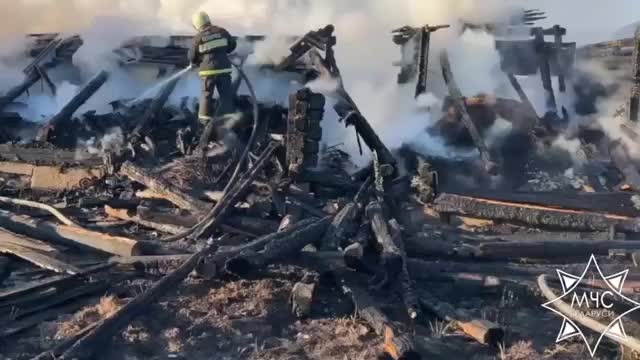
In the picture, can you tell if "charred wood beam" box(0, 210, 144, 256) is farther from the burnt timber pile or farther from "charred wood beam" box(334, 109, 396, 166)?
"charred wood beam" box(334, 109, 396, 166)

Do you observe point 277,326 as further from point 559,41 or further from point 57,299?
point 559,41

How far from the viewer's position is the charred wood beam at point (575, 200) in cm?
877

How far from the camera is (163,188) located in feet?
28.6

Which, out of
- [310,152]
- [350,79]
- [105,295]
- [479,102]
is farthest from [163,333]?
[350,79]

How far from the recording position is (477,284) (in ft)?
21.3

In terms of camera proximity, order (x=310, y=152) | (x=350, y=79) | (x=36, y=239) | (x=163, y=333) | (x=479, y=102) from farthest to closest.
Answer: (x=350, y=79), (x=479, y=102), (x=310, y=152), (x=36, y=239), (x=163, y=333)

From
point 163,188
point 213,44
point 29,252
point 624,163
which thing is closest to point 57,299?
point 29,252

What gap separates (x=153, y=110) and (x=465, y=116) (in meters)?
4.61

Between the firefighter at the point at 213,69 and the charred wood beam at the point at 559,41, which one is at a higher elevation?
the firefighter at the point at 213,69

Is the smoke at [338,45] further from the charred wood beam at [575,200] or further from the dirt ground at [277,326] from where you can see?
the dirt ground at [277,326]

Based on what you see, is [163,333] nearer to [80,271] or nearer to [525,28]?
[80,271]

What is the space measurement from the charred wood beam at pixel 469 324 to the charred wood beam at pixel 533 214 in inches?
107

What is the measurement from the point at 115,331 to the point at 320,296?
171 cm

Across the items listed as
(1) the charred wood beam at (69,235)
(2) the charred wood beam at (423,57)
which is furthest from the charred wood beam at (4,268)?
(2) the charred wood beam at (423,57)
